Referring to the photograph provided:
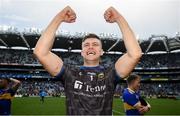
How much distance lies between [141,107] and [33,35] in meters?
51.0

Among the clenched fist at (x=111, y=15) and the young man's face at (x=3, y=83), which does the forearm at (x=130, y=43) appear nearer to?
the clenched fist at (x=111, y=15)

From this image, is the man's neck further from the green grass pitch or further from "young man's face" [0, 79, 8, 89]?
the green grass pitch

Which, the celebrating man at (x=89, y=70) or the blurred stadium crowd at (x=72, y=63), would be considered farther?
the blurred stadium crowd at (x=72, y=63)

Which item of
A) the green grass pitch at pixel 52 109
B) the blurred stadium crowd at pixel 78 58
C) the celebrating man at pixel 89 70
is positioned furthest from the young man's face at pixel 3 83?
the blurred stadium crowd at pixel 78 58

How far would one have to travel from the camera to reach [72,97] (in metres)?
3.78

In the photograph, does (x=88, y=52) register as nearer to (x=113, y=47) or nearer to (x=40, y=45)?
(x=40, y=45)

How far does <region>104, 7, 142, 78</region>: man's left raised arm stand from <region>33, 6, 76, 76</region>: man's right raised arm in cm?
49

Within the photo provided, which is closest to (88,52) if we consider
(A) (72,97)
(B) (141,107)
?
(A) (72,97)

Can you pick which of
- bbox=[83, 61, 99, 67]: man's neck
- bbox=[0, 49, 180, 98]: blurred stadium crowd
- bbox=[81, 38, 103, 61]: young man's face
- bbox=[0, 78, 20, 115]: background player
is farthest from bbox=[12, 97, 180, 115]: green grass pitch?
bbox=[0, 49, 180, 98]: blurred stadium crowd

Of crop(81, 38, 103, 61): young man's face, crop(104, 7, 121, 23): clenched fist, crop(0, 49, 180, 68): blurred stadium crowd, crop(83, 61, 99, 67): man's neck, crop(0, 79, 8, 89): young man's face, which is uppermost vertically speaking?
crop(0, 49, 180, 68): blurred stadium crowd

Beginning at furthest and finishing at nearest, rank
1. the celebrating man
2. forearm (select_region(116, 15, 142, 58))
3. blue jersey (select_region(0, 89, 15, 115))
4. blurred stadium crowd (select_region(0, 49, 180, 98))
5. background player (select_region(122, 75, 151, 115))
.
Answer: blurred stadium crowd (select_region(0, 49, 180, 98)) → blue jersey (select_region(0, 89, 15, 115)) → background player (select_region(122, 75, 151, 115)) → forearm (select_region(116, 15, 142, 58)) → the celebrating man

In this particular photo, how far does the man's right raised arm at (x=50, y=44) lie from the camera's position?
150 inches

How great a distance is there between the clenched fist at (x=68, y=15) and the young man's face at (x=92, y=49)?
336 mm

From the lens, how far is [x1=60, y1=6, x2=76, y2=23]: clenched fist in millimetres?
3891
